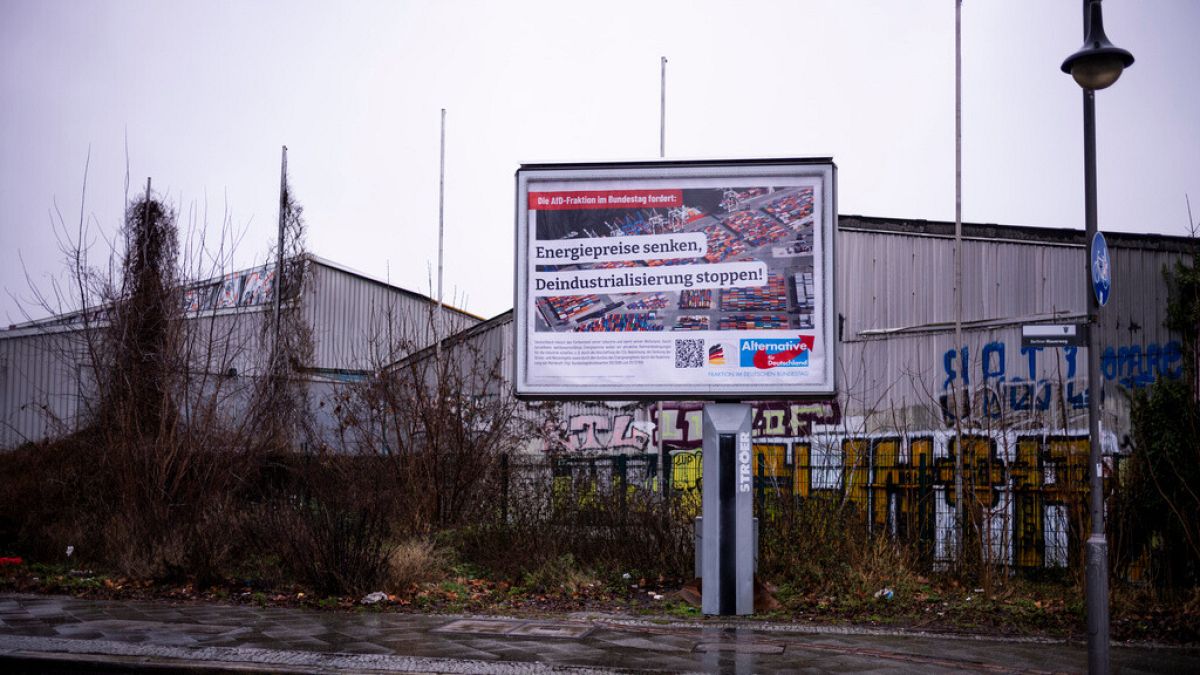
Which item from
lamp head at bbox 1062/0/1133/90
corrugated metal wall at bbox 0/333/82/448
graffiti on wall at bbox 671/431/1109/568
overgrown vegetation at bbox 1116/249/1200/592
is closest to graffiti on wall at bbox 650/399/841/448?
graffiti on wall at bbox 671/431/1109/568

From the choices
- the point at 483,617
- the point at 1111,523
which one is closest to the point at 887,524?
the point at 1111,523

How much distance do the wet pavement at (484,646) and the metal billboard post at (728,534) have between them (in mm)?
235

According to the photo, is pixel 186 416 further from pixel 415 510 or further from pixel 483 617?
pixel 483 617

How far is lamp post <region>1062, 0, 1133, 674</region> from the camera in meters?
7.23

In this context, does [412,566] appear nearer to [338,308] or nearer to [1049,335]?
[1049,335]

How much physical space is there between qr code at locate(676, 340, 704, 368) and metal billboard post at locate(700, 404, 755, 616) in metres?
0.69

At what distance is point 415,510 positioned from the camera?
15.0 metres

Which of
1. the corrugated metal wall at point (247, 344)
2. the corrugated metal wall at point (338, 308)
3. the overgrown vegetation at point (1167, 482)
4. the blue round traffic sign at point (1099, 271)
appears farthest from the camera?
the corrugated metal wall at point (338, 308)

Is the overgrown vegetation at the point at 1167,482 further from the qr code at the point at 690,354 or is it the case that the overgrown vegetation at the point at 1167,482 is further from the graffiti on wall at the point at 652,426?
the graffiti on wall at the point at 652,426

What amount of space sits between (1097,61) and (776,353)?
13.9 ft

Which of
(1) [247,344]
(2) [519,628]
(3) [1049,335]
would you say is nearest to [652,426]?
(1) [247,344]

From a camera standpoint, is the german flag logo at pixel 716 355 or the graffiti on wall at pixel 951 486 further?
the graffiti on wall at pixel 951 486

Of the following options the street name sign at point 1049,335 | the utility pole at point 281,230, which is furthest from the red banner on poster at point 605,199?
the utility pole at point 281,230

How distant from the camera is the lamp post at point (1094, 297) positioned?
7.23 metres
